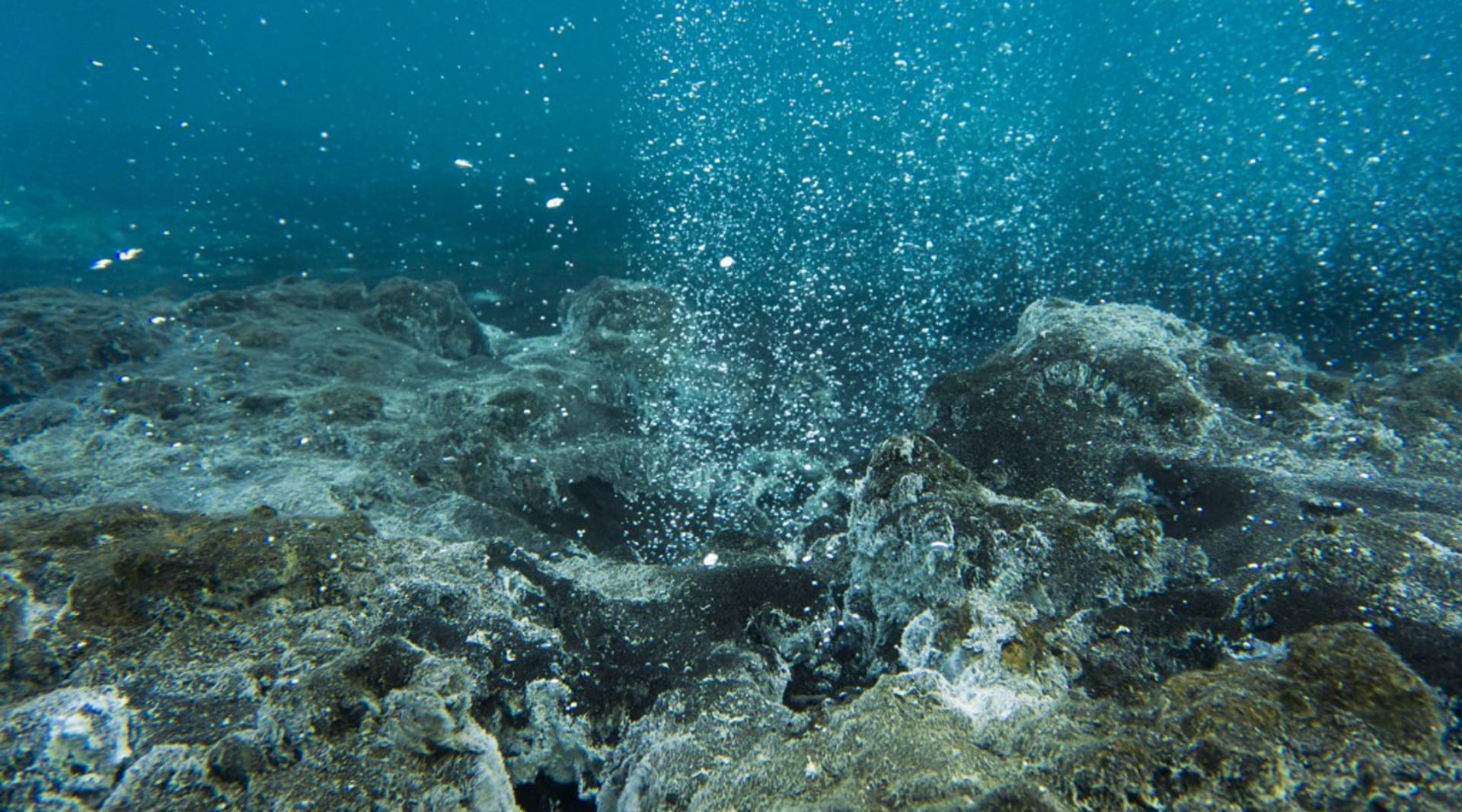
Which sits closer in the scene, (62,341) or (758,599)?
(758,599)

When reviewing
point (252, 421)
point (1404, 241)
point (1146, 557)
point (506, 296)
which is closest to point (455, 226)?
point (506, 296)

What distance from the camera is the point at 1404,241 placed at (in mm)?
9516

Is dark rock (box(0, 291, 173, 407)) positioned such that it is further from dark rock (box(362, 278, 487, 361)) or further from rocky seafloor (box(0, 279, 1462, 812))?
dark rock (box(362, 278, 487, 361))

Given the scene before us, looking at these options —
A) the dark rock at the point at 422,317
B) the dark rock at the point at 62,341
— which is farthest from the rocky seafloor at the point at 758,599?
the dark rock at the point at 422,317

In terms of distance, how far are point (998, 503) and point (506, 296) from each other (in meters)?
9.20

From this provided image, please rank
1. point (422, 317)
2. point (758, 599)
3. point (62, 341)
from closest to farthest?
point (758, 599), point (62, 341), point (422, 317)

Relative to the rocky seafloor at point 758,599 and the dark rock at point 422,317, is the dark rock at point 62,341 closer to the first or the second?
the rocky seafloor at point 758,599

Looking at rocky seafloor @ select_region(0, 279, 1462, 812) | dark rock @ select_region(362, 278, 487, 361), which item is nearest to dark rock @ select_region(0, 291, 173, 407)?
rocky seafloor @ select_region(0, 279, 1462, 812)

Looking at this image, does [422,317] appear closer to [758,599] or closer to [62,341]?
[62,341]

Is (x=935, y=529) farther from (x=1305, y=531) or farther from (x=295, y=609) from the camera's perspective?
(x=295, y=609)

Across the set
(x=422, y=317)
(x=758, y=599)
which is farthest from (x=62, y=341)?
(x=758, y=599)

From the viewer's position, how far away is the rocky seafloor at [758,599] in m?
1.76

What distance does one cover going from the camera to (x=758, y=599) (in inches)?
128

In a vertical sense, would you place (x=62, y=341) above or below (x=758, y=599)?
above
